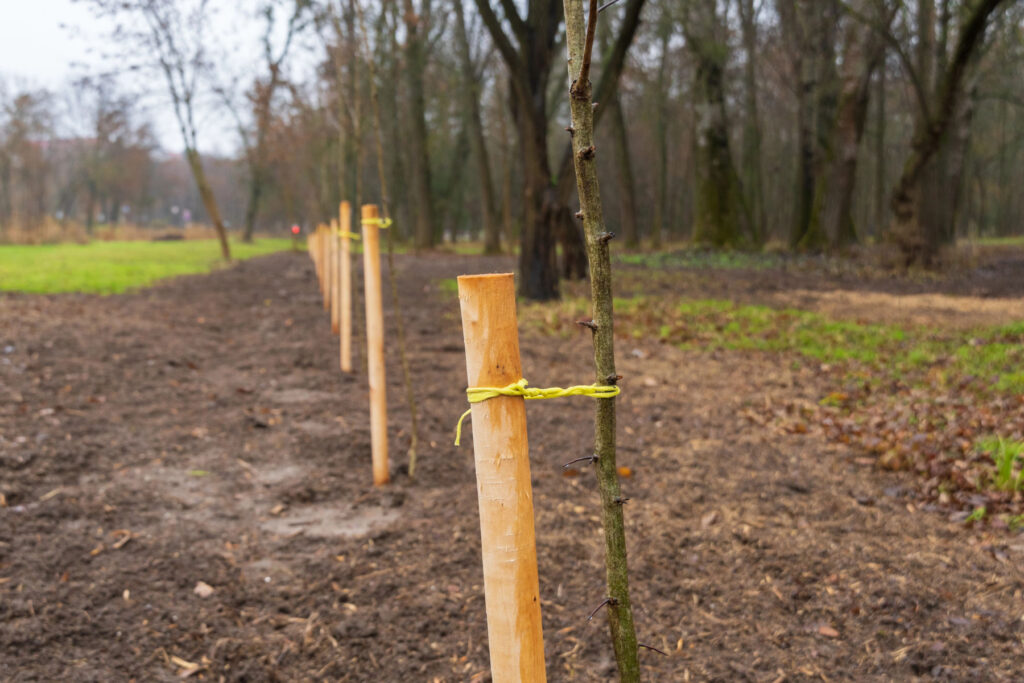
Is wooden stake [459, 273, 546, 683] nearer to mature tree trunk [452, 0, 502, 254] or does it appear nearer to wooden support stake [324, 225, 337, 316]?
wooden support stake [324, 225, 337, 316]

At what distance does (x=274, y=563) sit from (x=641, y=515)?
178 centimetres

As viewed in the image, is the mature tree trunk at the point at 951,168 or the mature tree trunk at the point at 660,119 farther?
the mature tree trunk at the point at 660,119

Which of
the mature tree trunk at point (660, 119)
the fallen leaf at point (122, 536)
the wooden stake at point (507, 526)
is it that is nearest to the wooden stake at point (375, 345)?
the fallen leaf at point (122, 536)

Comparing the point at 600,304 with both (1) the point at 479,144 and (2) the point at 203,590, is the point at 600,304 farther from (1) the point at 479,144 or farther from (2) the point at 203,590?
(1) the point at 479,144

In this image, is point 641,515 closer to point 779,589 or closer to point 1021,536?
point 779,589

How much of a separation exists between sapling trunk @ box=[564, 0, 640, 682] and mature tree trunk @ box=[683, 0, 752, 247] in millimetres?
19681

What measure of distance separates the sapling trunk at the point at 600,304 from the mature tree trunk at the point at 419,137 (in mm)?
23487

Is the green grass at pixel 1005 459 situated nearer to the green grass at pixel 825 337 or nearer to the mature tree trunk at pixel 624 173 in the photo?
the green grass at pixel 825 337

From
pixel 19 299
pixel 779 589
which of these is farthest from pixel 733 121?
pixel 779 589

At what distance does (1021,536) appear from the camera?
360 cm

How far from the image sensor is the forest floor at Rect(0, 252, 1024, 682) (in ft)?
9.14

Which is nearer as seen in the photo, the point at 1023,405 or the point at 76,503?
the point at 76,503

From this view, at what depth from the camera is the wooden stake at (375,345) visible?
4.39m

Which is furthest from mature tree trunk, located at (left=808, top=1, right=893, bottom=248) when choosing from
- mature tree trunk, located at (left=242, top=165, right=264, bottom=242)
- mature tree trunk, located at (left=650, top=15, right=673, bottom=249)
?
mature tree trunk, located at (left=242, top=165, right=264, bottom=242)
